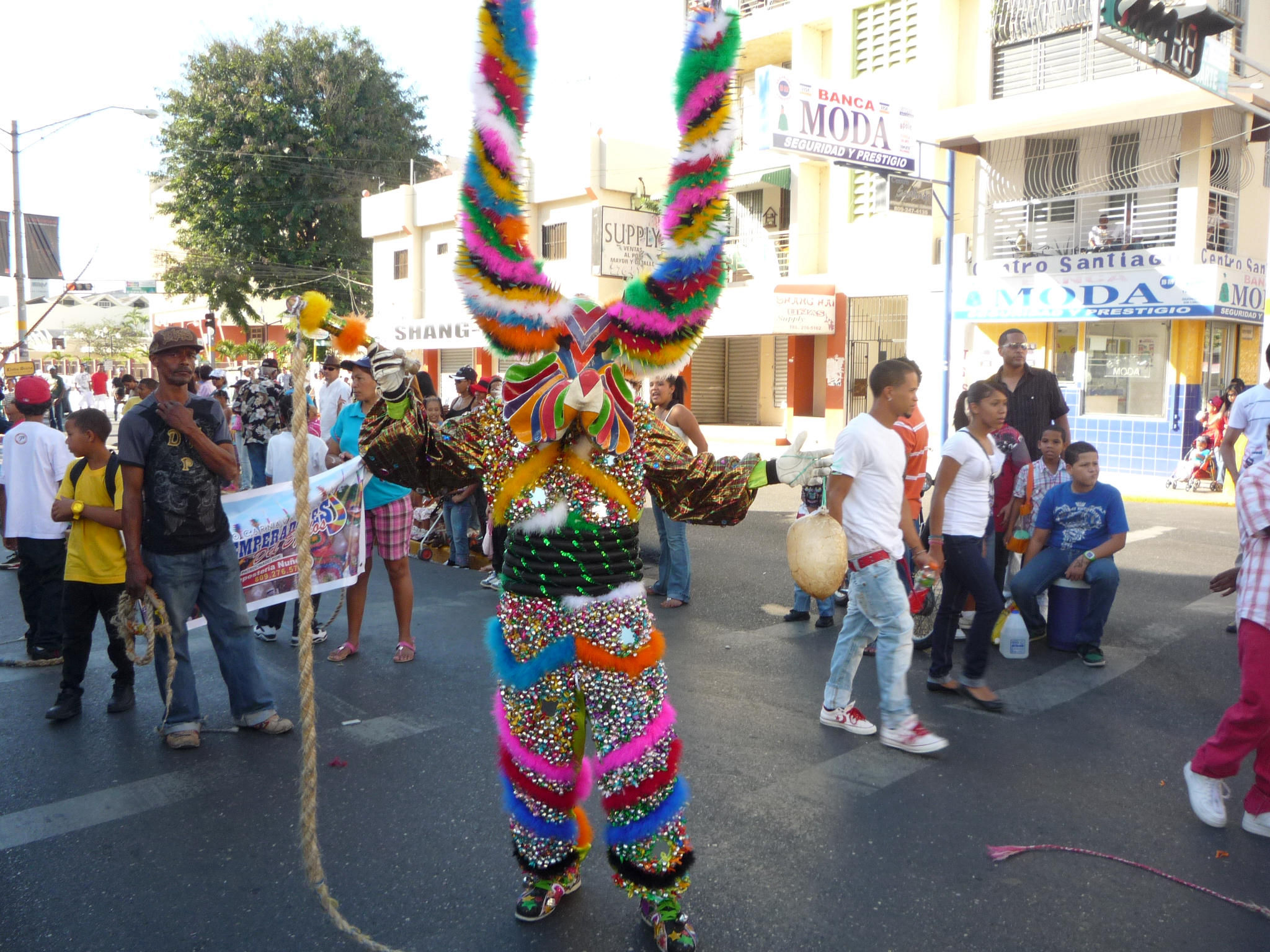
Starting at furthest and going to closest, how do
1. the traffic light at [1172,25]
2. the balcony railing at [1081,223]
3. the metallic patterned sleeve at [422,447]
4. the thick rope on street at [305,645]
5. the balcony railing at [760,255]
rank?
the balcony railing at [760,255] → the balcony railing at [1081,223] → the traffic light at [1172,25] → the metallic patterned sleeve at [422,447] → the thick rope on street at [305,645]

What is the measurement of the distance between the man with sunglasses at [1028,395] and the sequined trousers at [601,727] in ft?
15.5

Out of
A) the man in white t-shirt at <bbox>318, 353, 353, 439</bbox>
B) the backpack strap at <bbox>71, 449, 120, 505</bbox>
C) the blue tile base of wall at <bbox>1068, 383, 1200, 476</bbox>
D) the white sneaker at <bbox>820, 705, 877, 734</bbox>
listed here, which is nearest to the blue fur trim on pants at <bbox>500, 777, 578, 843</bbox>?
the white sneaker at <bbox>820, 705, 877, 734</bbox>

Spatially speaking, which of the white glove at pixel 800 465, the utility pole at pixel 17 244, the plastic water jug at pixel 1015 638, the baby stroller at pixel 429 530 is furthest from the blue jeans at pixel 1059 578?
the utility pole at pixel 17 244

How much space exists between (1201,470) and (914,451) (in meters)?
11.8

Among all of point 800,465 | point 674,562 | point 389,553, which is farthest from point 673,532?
point 800,465

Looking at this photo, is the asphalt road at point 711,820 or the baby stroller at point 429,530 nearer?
the asphalt road at point 711,820

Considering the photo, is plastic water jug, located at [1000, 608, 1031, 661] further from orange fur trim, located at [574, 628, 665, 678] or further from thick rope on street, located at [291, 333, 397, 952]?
thick rope on street, located at [291, 333, 397, 952]

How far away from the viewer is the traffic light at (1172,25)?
1024 cm

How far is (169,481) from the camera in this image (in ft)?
15.0

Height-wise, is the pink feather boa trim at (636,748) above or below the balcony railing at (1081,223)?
below

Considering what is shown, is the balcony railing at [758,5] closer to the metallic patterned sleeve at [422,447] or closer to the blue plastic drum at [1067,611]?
the blue plastic drum at [1067,611]

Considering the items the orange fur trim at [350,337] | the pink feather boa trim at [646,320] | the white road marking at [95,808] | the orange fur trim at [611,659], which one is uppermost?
the pink feather boa trim at [646,320]

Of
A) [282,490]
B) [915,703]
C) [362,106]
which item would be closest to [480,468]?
[282,490]

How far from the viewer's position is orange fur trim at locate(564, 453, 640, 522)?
3.05 metres
